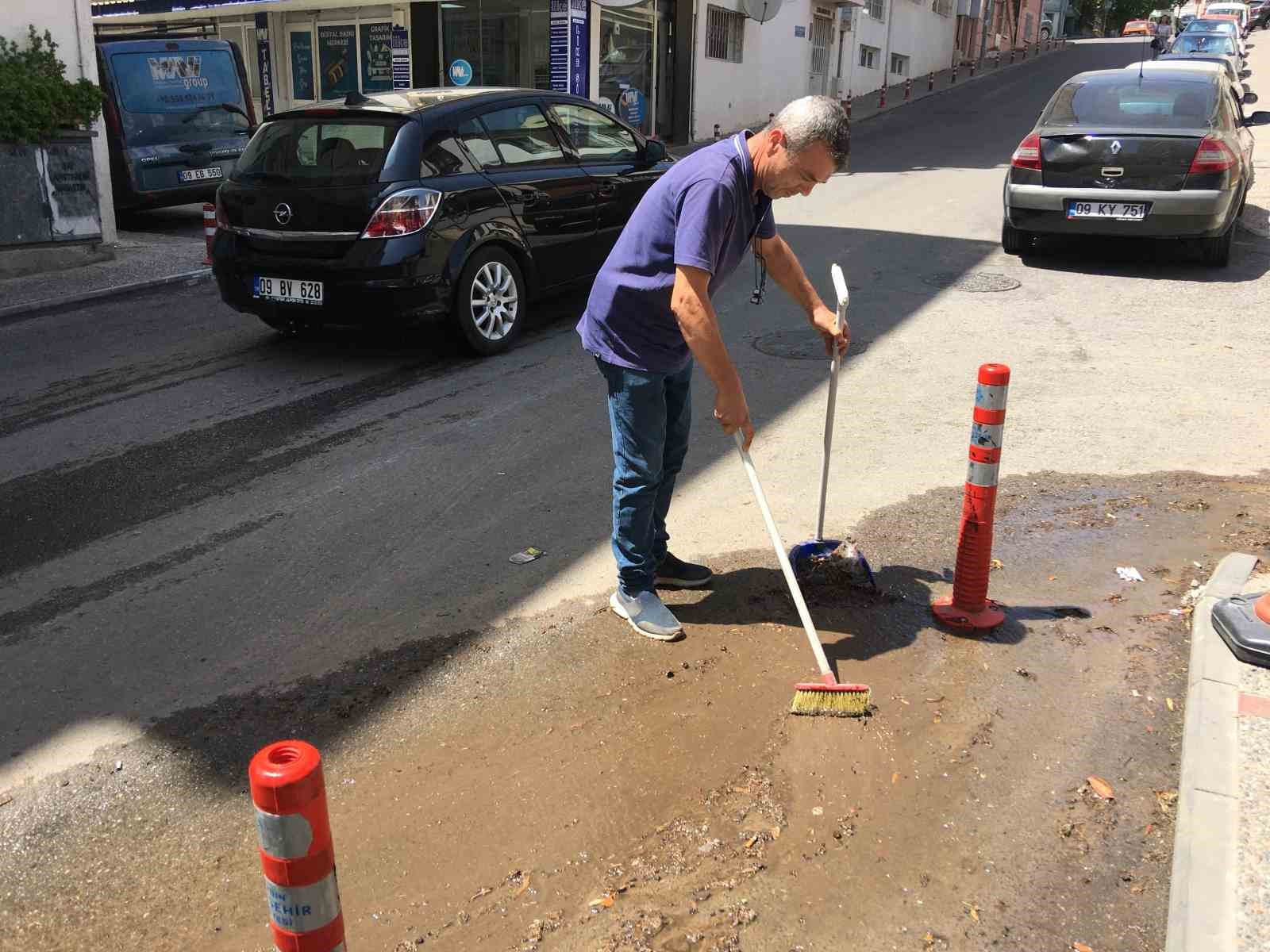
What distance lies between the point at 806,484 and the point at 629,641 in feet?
5.70

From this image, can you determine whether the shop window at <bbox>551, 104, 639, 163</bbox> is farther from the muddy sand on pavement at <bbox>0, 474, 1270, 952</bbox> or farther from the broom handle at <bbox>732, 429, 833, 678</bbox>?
the broom handle at <bbox>732, 429, 833, 678</bbox>

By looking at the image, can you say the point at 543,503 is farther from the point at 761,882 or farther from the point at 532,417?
the point at 761,882

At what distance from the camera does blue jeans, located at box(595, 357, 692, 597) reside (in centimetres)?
382

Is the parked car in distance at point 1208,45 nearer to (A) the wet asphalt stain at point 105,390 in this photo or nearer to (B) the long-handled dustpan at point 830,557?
(A) the wet asphalt stain at point 105,390

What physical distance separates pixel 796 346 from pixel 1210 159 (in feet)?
14.6

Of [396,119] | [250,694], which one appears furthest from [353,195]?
[250,694]

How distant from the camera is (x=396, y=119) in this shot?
705cm

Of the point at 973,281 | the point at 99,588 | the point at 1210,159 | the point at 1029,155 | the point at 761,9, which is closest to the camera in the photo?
the point at 99,588

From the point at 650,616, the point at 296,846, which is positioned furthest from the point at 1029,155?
the point at 296,846

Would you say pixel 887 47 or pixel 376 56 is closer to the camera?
pixel 376 56

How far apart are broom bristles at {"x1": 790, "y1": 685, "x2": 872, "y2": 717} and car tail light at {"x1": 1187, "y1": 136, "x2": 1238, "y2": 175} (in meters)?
7.77

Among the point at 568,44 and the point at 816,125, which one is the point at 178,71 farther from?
the point at 816,125

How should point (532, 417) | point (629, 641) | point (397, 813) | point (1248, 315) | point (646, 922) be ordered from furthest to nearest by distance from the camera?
point (1248, 315), point (532, 417), point (629, 641), point (397, 813), point (646, 922)

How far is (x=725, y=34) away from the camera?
24688 mm
